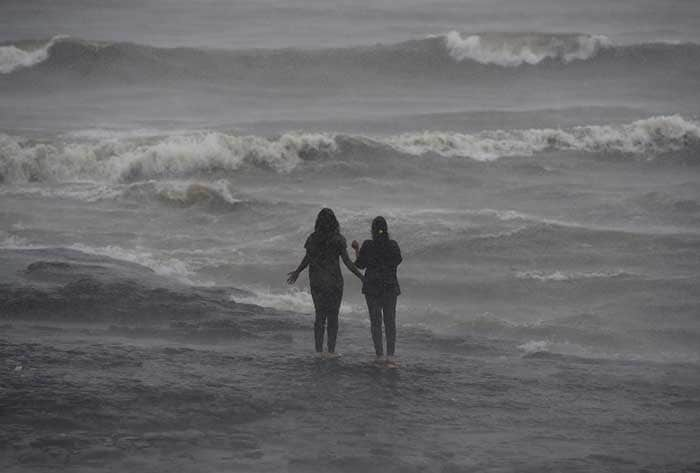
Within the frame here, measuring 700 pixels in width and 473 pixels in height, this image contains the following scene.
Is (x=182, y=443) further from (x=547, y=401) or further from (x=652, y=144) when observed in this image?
(x=652, y=144)

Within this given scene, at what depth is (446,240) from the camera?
57.7 feet

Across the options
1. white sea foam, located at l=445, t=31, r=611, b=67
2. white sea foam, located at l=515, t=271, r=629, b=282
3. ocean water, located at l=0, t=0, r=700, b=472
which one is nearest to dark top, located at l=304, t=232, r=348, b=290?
ocean water, located at l=0, t=0, r=700, b=472

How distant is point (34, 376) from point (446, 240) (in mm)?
9537

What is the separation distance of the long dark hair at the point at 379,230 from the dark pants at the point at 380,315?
563 mm

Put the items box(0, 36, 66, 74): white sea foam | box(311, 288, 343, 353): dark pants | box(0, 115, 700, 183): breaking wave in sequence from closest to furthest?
box(311, 288, 343, 353): dark pants → box(0, 115, 700, 183): breaking wave → box(0, 36, 66, 74): white sea foam

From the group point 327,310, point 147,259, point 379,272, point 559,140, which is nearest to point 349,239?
point 147,259

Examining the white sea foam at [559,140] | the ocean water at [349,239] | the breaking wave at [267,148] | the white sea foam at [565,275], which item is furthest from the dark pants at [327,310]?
the white sea foam at [559,140]

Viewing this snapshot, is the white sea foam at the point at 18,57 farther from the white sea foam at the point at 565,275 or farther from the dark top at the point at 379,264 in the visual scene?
the dark top at the point at 379,264

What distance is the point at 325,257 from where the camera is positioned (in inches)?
397

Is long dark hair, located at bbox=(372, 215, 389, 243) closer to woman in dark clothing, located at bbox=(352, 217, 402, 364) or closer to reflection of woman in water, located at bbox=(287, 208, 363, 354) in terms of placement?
woman in dark clothing, located at bbox=(352, 217, 402, 364)

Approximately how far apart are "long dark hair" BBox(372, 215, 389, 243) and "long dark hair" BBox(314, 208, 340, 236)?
388 millimetres

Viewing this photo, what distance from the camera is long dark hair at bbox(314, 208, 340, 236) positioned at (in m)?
9.86

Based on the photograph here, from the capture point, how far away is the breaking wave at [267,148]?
2425cm

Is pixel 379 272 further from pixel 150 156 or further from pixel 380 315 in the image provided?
pixel 150 156
